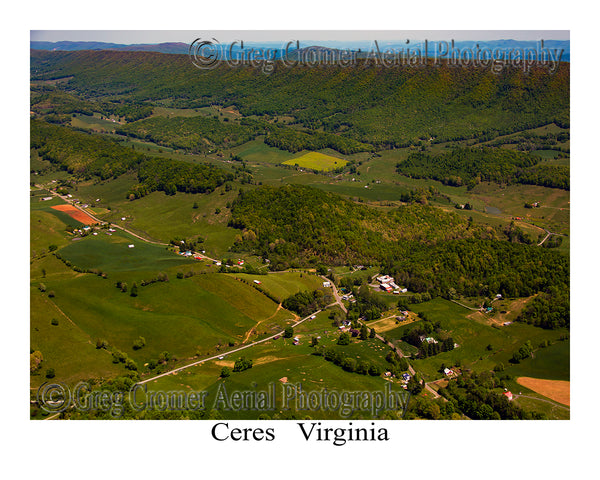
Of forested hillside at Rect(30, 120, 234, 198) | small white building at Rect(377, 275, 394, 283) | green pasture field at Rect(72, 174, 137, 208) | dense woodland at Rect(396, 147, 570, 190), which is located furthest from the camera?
dense woodland at Rect(396, 147, 570, 190)

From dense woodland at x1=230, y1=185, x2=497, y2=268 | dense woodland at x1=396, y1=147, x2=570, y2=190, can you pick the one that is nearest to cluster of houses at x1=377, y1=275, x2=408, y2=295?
dense woodland at x1=230, y1=185, x2=497, y2=268

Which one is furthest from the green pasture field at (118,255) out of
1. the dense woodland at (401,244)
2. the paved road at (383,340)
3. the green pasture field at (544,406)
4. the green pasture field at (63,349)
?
the green pasture field at (544,406)

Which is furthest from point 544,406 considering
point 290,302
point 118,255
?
point 118,255

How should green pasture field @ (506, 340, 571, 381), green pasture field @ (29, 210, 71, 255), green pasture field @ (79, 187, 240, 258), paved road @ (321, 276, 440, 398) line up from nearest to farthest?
paved road @ (321, 276, 440, 398)
green pasture field @ (506, 340, 571, 381)
green pasture field @ (29, 210, 71, 255)
green pasture field @ (79, 187, 240, 258)

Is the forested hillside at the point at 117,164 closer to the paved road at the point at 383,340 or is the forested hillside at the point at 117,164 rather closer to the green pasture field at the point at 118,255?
the green pasture field at the point at 118,255

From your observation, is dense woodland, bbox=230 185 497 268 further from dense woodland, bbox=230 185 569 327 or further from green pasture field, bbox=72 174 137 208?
green pasture field, bbox=72 174 137 208

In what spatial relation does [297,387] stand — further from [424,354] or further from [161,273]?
[161,273]
